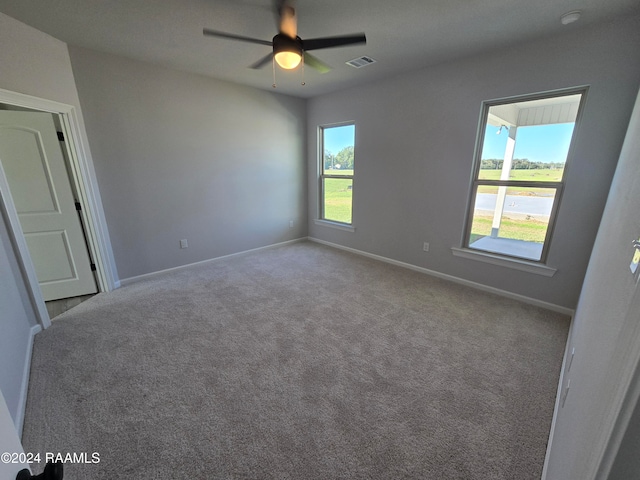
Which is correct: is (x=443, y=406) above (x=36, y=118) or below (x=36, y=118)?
below

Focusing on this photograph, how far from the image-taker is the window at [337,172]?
4371 mm

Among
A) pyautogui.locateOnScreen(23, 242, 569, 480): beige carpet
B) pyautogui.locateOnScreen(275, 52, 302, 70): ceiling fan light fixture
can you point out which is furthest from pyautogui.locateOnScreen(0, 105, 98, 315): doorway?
pyautogui.locateOnScreen(275, 52, 302, 70): ceiling fan light fixture

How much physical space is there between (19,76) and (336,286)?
3656mm

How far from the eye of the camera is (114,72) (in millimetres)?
2908

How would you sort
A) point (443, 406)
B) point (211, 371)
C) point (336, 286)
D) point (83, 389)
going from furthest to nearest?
point (336, 286)
point (211, 371)
point (83, 389)
point (443, 406)

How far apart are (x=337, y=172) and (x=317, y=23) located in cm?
250

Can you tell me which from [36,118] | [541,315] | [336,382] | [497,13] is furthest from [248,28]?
[541,315]

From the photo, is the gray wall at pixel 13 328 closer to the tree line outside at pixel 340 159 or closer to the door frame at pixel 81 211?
the door frame at pixel 81 211

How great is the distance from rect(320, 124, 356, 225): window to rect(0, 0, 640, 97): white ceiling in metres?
1.46

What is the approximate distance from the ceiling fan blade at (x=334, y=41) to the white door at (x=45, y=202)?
2776 mm

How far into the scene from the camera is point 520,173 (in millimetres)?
2768

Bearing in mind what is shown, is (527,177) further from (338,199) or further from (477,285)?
(338,199)

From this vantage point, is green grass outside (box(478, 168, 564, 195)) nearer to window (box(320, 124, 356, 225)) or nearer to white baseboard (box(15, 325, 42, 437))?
window (box(320, 124, 356, 225))

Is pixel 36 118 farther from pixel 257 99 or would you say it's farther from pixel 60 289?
pixel 257 99
